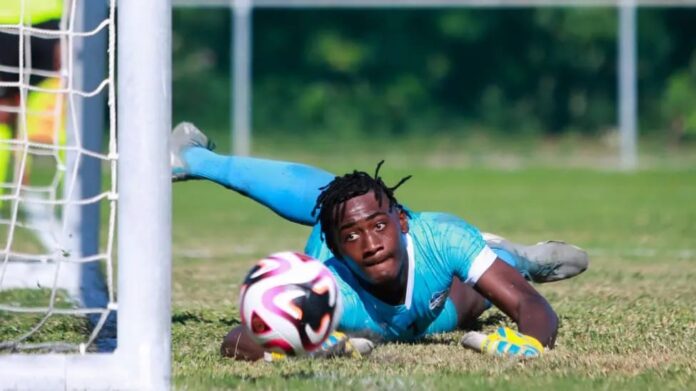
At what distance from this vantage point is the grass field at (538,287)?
486 centimetres

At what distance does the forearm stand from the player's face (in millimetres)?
517

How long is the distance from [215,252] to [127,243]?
6.19m

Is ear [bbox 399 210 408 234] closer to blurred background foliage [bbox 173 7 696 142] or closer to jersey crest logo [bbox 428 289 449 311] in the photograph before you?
jersey crest logo [bbox 428 289 449 311]

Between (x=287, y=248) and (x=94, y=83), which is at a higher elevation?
(x=94, y=83)

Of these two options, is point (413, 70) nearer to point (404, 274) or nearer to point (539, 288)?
point (539, 288)

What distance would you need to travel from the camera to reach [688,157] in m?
23.1

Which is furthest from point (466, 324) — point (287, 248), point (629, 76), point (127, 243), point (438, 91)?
point (438, 91)

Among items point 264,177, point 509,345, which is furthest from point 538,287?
point 509,345

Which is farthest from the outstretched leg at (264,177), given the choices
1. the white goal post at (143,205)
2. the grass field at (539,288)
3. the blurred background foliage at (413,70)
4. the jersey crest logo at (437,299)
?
the blurred background foliage at (413,70)

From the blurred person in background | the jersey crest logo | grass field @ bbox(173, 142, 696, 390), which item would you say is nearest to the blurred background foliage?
grass field @ bbox(173, 142, 696, 390)

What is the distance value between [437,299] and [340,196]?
63cm

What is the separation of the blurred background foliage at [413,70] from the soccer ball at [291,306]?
18980 mm

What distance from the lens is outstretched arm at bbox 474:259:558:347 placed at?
5.44 m

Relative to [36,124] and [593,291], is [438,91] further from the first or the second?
[593,291]
